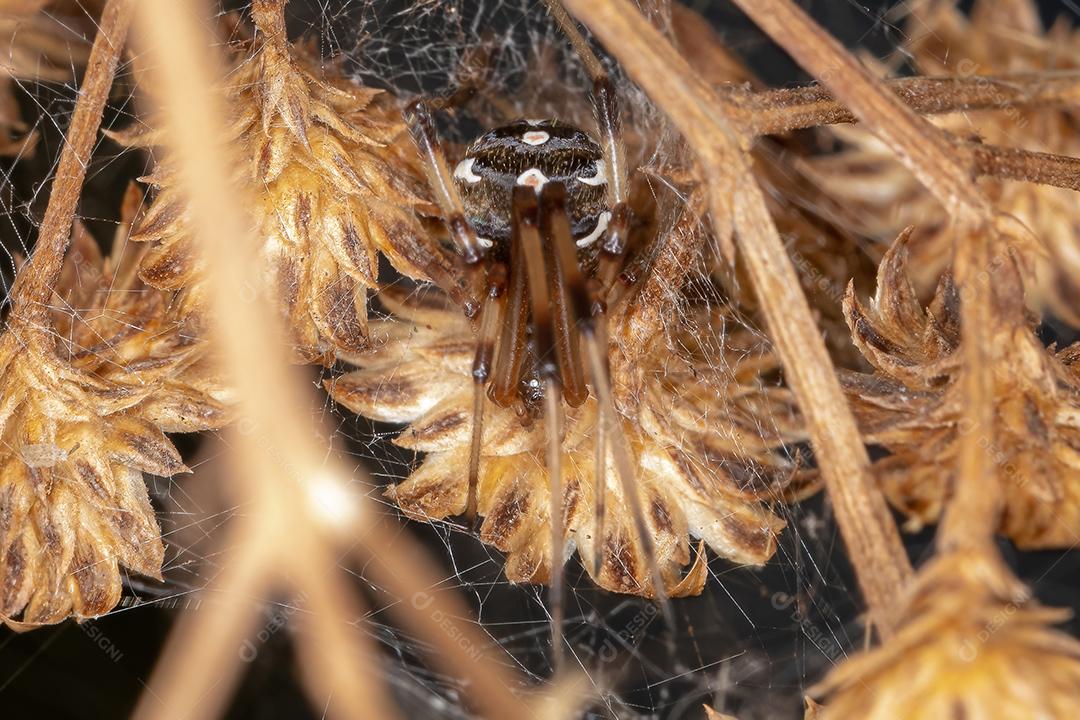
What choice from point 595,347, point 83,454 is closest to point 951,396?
point 595,347

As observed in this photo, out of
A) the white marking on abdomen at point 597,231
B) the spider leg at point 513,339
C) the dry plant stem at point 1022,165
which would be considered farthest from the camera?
the white marking on abdomen at point 597,231

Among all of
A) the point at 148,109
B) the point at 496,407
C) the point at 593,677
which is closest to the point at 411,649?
the point at 593,677

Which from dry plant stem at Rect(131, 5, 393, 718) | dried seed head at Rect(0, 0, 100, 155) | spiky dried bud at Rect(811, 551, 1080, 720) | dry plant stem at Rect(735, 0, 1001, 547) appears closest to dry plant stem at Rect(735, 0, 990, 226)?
dry plant stem at Rect(735, 0, 1001, 547)

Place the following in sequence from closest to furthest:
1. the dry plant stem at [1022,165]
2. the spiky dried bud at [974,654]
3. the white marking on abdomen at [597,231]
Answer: the spiky dried bud at [974,654] < the dry plant stem at [1022,165] < the white marking on abdomen at [597,231]

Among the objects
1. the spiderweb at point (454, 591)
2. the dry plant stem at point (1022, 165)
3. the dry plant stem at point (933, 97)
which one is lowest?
the spiderweb at point (454, 591)

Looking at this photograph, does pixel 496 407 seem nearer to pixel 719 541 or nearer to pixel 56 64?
pixel 719 541

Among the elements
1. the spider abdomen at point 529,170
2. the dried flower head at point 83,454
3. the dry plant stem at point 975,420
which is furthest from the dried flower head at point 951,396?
the dried flower head at point 83,454

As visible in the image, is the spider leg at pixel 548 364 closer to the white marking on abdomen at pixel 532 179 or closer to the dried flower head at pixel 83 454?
the white marking on abdomen at pixel 532 179

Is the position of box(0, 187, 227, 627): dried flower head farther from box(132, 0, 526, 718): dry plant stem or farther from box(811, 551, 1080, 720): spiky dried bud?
box(811, 551, 1080, 720): spiky dried bud
